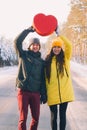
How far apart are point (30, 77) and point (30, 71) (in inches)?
3.4

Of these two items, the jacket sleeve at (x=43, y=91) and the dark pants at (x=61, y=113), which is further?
the dark pants at (x=61, y=113)

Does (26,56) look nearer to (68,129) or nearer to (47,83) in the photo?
(47,83)

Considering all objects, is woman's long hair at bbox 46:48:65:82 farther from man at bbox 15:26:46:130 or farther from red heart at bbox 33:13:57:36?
red heart at bbox 33:13:57:36

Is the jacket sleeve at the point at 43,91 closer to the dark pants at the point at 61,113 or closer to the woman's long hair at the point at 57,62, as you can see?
the woman's long hair at the point at 57,62

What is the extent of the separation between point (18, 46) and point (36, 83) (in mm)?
616

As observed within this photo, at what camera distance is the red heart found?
6.88m

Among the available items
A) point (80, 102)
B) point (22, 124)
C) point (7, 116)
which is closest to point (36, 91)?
point (22, 124)

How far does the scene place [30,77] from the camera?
22.9 ft

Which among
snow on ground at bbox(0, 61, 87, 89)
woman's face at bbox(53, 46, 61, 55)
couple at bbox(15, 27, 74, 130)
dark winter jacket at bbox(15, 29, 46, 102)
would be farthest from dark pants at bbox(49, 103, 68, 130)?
snow on ground at bbox(0, 61, 87, 89)

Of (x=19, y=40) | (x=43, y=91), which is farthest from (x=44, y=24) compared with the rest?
(x=43, y=91)

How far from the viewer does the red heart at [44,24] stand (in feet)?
22.6

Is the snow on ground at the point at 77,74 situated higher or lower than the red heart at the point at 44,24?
lower

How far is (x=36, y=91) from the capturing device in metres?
7.02

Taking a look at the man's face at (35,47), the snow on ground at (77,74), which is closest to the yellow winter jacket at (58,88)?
the man's face at (35,47)
